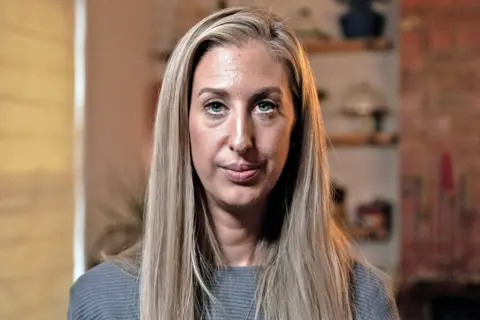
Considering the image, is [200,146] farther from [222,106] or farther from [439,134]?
[439,134]

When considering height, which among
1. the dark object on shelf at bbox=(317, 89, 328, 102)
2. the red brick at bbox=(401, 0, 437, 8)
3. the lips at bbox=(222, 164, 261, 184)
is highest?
the red brick at bbox=(401, 0, 437, 8)

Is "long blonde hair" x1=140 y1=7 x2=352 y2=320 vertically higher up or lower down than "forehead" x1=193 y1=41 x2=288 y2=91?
lower down

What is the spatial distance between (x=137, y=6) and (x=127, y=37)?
202 mm

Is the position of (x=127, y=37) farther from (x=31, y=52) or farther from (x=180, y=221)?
(x=180, y=221)

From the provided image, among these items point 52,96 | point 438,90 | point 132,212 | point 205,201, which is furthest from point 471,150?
point 205,201

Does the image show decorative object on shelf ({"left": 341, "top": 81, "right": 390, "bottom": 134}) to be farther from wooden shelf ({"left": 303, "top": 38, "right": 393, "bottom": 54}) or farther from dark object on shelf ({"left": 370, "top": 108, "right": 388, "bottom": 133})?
wooden shelf ({"left": 303, "top": 38, "right": 393, "bottom": 54})

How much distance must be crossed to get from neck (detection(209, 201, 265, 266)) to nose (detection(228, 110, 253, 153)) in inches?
4.9

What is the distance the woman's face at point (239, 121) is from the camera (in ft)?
3.48

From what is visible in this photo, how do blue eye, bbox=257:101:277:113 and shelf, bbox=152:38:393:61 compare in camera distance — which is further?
shelf, bbox=152:38:393:61

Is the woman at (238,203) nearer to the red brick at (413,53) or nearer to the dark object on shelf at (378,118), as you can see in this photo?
the red brick at (413,53)

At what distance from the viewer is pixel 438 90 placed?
A: 315 centimetres

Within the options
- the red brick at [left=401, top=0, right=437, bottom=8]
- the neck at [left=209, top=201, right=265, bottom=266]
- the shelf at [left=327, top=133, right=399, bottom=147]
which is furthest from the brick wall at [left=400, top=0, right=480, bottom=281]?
the neck at [left=209, top=201, right=265, bottom=266]

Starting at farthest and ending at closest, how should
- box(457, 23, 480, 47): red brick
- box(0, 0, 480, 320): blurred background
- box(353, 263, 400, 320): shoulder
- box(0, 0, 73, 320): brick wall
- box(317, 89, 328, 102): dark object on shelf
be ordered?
box(317, 89, 328, 102): dark object on shelf → box(457, 23, 480, 47): red brick → box(0, 0, 480, 320): blurred background → box(0, 0, 73, 320): brick wall → box(353, 263, 400, 320): shoulder

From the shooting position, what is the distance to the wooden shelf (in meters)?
3.33
